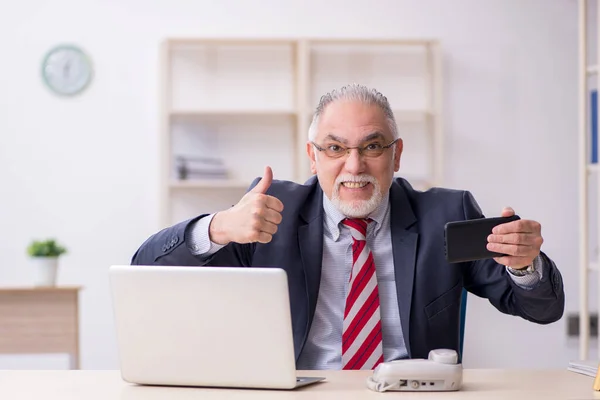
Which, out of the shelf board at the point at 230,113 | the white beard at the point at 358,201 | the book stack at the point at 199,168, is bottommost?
the white beard at the point at 358,201

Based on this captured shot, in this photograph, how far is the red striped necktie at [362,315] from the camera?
1.94 m

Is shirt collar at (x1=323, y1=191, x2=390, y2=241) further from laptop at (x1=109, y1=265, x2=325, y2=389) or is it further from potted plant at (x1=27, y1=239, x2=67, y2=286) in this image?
potted plant at (x1=27, y1=239, x2=67, y2=286)

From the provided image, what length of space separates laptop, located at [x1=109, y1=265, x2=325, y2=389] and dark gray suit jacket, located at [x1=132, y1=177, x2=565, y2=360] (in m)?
0.47

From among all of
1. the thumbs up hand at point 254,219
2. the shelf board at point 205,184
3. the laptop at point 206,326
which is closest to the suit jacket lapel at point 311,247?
the thumbs up hand at point 254,219

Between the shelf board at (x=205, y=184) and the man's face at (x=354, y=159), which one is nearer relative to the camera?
the man's face at (x=354, y=159)

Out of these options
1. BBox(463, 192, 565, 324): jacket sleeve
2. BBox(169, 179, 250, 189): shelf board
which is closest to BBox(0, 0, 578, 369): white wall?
BBox(169, 179, 250, 189): shelf board

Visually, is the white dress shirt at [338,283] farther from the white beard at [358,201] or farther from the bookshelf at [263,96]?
the bookshelf at [263,96]

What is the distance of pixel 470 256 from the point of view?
1644mm

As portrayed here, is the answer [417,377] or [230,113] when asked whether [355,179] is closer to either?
[417,377]

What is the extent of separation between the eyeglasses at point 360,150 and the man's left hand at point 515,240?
45cm

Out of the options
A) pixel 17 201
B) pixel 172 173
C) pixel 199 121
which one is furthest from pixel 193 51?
pixel 17 201

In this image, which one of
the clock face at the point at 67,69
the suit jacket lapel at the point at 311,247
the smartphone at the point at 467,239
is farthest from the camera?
the clock face at the point at 67,69

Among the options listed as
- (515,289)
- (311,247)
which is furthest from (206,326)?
(515,289)

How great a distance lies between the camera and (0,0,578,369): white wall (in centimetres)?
421
